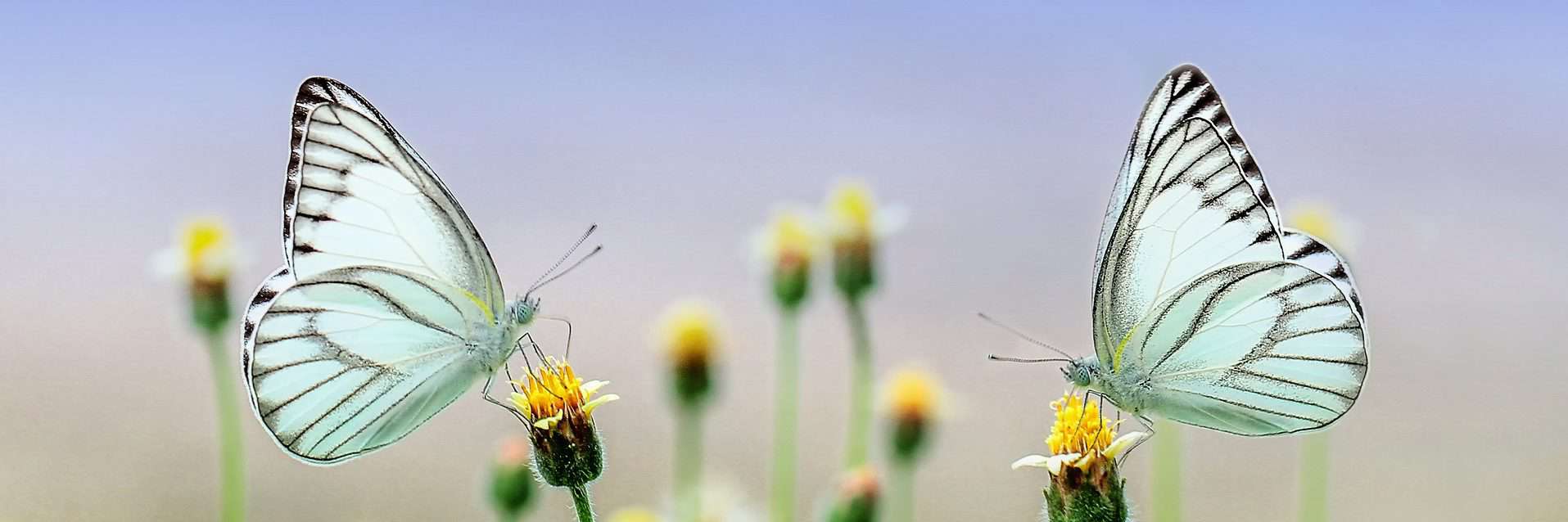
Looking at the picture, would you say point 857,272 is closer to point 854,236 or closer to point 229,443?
point 854,236

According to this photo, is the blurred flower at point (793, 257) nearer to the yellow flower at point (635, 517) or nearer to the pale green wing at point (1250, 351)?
the yellow flower at point (635, 517)

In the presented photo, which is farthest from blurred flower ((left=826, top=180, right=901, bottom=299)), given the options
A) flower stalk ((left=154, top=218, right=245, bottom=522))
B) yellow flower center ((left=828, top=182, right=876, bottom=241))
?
flower stalk ((left=154, top=218, right=245, bottom=522))

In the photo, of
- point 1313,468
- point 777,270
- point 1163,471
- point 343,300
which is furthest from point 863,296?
point 343,300

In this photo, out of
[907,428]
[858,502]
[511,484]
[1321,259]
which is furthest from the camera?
[907,428]

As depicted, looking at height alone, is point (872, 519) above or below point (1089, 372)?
below

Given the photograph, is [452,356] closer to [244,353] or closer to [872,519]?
[244,353]

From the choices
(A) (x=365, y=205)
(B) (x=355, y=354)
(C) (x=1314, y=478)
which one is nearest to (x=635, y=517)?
(B) (x=355, y=354)
